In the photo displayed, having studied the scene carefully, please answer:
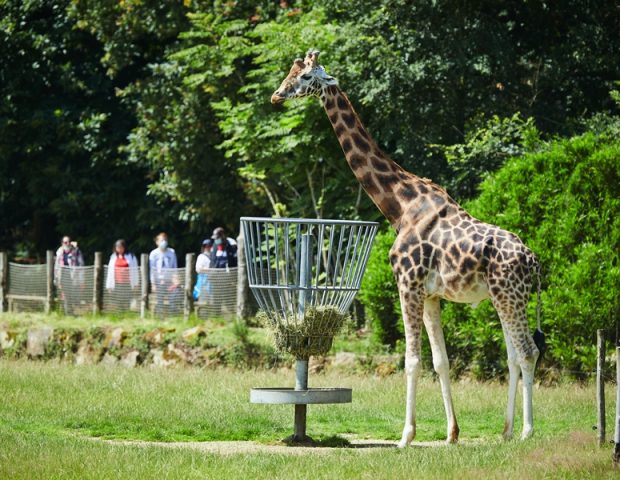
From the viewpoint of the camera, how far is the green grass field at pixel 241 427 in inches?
388

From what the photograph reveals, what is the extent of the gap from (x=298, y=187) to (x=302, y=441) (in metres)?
14.0

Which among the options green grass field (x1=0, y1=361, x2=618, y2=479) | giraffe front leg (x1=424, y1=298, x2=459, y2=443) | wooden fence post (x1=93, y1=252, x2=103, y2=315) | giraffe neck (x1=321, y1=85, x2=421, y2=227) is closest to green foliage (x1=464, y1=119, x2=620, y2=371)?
green grass field (x1=0, y1=361, x2=618, y2=479)

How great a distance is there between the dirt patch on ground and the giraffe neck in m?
2.25

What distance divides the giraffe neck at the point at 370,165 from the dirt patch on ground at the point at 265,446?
225cm

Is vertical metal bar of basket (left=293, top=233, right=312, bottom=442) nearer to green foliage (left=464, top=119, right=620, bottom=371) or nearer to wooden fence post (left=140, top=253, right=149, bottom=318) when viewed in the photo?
green foliage (left=464, top=119, right=620, bottom=371)

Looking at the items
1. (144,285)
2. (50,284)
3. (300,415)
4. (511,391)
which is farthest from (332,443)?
(50,284)

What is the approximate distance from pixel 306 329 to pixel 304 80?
2.60 meters

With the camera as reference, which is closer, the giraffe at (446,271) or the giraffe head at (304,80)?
the giraffe at (446,271)

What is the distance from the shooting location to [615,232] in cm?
1642

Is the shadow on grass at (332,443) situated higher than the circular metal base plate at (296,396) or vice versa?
the circular metal base plate at (296,396)

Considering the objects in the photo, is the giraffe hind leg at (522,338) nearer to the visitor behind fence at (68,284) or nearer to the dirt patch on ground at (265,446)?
the dirt patch on ground at (265,446)

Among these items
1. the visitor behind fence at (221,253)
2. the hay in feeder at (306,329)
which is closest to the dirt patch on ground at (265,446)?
the hay in feeder at (306,329)

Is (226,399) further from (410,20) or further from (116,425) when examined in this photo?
(410,20)

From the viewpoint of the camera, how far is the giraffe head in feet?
41.7
